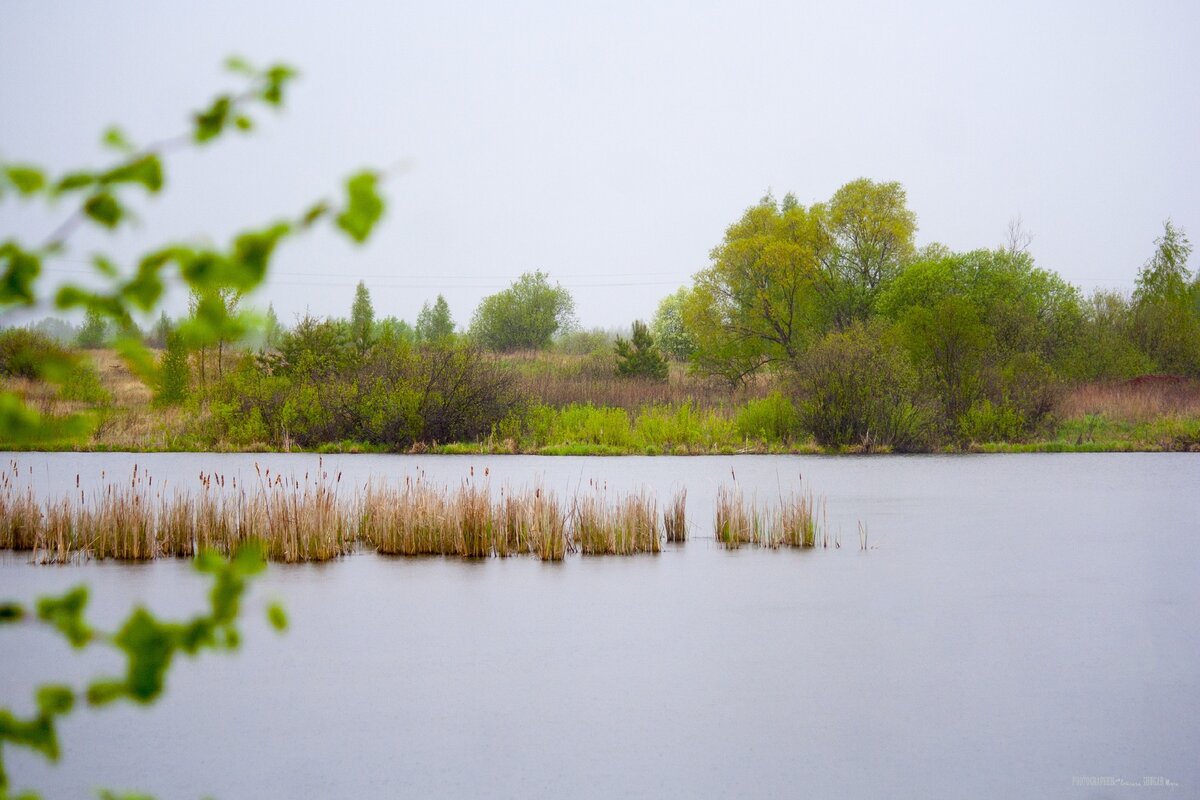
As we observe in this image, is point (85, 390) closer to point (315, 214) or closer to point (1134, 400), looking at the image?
point (1134, 400)

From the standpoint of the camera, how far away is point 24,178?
1464 mm

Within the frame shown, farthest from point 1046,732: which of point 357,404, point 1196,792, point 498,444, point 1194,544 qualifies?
point 357,404

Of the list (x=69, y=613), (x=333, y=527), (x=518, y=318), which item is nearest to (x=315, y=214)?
(x=69, y=613)

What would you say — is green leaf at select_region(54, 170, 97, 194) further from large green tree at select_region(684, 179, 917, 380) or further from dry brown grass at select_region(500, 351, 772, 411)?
large green tree at select_region(684, 179, 917, 380)

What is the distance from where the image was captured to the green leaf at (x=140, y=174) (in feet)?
4.97

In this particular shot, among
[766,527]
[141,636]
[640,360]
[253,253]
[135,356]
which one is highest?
[640,360]

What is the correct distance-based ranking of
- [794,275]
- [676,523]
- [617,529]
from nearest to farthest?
[617,529]
[676,523]
[794,275]

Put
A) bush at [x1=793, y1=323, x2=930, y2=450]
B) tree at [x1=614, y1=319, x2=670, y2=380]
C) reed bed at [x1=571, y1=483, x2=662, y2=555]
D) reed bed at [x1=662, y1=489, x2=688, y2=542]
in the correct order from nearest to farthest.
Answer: reed bed at [x1=571, y1=483, x2=662, y2=555], reed bed at [x1=662, y1=489, x2=688, y2=542], bush at [x1=793, y1=323, x2=930, y2=450], tree at [x1=614, y1=319, x2=670, y2=380]

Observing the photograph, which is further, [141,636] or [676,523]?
[676,523]

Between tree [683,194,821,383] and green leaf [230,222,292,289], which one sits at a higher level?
tree [683,194,821,383]

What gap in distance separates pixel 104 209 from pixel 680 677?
21.7 ft

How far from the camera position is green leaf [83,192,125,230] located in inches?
59.6

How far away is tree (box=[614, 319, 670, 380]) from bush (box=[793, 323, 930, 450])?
12.8 meters

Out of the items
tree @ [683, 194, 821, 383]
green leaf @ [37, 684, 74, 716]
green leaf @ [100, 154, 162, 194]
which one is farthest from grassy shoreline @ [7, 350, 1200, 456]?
green leaf @ [100, 154, 162, 194]
